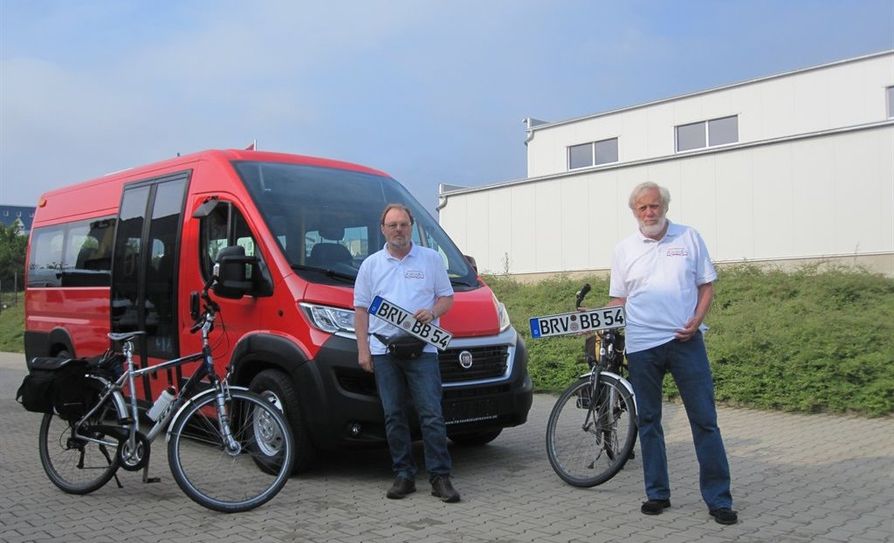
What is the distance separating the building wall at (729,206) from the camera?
1494 cm

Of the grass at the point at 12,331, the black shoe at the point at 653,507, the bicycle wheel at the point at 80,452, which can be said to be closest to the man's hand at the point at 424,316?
the black shoe at the point at 653,507

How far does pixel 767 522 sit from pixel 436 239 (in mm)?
3499

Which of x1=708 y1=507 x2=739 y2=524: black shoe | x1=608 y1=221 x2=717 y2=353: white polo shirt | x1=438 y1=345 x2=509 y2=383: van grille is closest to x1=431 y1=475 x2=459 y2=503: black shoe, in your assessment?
x1=438 y1=345 x2=509 y2=383: van grille

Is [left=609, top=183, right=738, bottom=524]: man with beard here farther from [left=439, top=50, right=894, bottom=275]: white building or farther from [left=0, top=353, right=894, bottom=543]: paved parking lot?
[left=439, top=50, right=894, bottom=275]: white building

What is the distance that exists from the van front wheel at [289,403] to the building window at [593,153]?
21.3 meters

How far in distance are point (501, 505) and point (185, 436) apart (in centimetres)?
208

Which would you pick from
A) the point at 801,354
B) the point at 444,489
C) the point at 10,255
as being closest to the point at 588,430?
the point at 444,489

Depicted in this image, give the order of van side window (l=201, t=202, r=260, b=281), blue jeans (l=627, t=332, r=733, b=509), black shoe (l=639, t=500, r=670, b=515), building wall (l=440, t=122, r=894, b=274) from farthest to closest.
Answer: building wall (l=440, t=122, r=894, b=274)
van side window (l=201, t=202, r=260, b=281)
black shoe (l=639, t=500, r=670, b=515)
blue jeans (l=627, t=332, r=733, b=509)

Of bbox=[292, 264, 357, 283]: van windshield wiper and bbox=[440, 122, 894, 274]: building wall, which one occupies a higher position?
bbox=[440, 122, 894, 274]: building wall

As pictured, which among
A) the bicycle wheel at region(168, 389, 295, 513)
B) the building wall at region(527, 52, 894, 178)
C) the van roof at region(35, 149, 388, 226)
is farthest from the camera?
the building wall at region(527, 52, 894, 178)

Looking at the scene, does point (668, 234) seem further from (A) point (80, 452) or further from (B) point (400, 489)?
(A) point (80, 452)

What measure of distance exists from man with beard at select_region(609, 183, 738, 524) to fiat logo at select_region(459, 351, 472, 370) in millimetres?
1291

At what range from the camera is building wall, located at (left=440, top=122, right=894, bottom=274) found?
14.9m

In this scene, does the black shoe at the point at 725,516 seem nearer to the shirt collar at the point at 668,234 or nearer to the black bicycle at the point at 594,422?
the black bicycle at the point at 594,422
